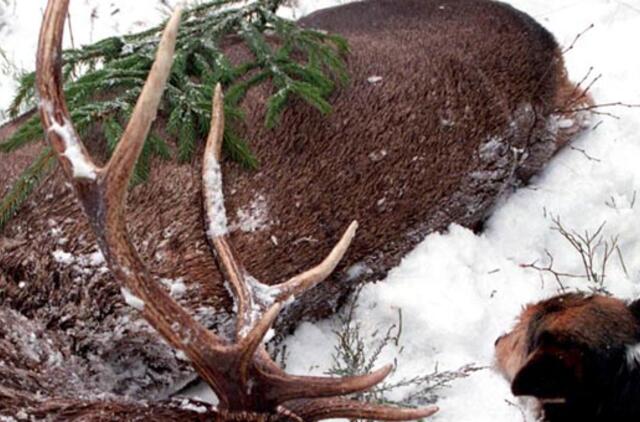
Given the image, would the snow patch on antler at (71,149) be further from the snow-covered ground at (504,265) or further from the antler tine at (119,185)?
the snow-covered ground at (504,265)

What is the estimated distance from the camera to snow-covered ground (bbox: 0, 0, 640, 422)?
5133mm

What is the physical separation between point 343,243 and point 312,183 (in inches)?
50.1

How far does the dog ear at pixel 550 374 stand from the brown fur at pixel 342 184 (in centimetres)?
164

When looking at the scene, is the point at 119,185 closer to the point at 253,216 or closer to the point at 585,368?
the point at 253,216

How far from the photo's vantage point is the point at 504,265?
5664mm

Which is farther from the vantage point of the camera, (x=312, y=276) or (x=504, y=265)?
(x=504, y=265)

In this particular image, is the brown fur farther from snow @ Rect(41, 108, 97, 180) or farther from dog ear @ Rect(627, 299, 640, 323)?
dog ear @ Rect(627, 299, 640, 323)

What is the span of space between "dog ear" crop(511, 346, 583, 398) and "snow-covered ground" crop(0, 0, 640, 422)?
37.0 inches

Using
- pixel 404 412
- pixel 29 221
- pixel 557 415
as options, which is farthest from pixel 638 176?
pixel 29 221

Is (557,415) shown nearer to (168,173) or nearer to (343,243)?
(343,243)

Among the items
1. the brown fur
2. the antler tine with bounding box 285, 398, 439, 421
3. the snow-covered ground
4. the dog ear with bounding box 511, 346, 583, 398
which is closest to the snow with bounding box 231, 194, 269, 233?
the brown fur

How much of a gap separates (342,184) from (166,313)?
182 centimetres

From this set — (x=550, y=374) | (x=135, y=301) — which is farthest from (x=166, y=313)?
(x=550, y=374)

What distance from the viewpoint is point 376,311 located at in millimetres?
5352
